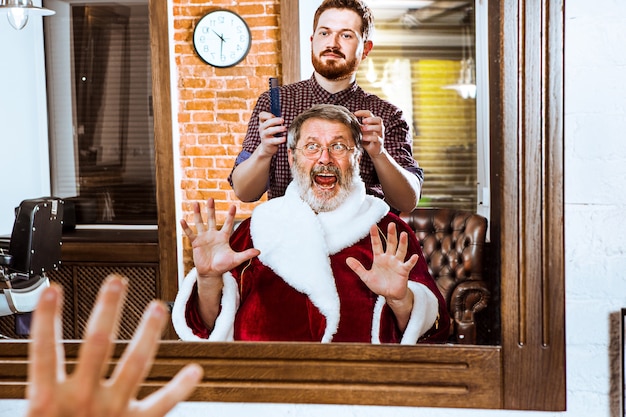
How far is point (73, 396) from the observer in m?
0.84

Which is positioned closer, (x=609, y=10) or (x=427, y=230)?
(x=609, y=10)

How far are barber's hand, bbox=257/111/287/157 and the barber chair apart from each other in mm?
493

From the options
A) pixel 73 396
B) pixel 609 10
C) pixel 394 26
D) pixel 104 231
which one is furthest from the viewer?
pixel 104 231

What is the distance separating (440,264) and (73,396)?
977 mm

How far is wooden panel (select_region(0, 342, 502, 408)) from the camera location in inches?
63.0

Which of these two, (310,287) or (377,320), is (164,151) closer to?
(310,287)

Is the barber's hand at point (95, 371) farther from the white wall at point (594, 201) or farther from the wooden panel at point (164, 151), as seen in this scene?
the white wall at point (594, 201)

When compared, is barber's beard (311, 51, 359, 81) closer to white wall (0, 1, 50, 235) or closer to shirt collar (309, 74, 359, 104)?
shirt collar (309, 74, 359, 104)

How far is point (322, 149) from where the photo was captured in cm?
166

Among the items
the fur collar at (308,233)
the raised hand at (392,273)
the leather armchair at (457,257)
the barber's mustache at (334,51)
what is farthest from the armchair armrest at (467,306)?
the barber's mustache at (334,51)

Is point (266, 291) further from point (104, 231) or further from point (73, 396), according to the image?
point (73, 396)

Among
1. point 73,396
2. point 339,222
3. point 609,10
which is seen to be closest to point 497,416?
point 339,222

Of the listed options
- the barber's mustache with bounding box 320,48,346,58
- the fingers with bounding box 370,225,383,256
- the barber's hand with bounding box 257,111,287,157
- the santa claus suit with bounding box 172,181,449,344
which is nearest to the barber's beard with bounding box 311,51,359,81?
the barber's mustache with bounding box 320,48,346,58

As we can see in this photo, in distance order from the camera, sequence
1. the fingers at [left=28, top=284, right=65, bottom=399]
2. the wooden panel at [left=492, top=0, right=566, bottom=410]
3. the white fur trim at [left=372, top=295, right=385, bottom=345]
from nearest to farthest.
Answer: the fingers at [left=28, top=284, right=65, bottom=399] → the wooden panel at [left=492, top=0, right=566, bottom=410] → the white fur trim at [left=372, top=295, right=385, bottom=345]
